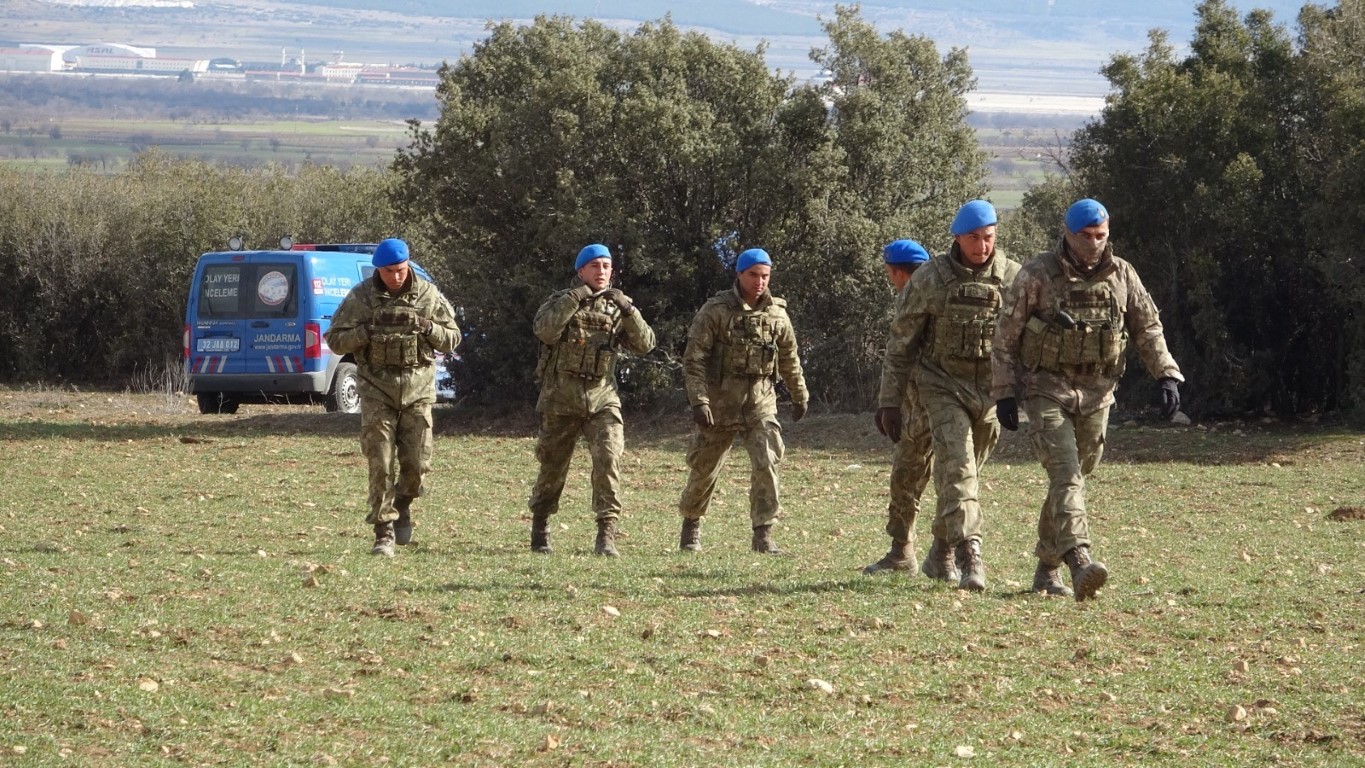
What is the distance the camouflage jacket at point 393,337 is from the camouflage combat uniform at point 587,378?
694 mm

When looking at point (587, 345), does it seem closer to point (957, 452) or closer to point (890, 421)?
point (890, 421)

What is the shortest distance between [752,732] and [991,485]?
36.4 feet

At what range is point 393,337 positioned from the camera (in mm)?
11484

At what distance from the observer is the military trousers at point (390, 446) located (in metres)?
11.5

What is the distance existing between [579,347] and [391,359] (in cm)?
121

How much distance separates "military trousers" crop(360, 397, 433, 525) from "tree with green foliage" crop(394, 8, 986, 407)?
10.6 m

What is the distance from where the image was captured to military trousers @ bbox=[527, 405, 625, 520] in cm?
1160

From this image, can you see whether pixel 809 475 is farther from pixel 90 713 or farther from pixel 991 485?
pixel 90 713

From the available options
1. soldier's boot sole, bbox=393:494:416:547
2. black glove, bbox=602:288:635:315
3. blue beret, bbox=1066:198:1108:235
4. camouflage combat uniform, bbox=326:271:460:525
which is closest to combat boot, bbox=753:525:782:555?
black glove, bbox=602:288:635:315

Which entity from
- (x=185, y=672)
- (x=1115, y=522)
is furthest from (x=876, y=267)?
(x=185, y=672)

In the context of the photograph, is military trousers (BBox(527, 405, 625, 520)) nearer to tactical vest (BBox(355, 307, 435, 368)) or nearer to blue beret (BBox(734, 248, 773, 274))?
tactical vest (BBox(355, 307, 435, 368))

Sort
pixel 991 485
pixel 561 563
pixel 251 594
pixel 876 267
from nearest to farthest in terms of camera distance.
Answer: pixel 251 594, pixel 561 563, pixel 991 485, pixel 876 267

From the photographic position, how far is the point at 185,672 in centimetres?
761

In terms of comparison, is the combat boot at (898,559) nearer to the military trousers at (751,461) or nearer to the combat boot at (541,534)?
the military trousers at (751,461)
